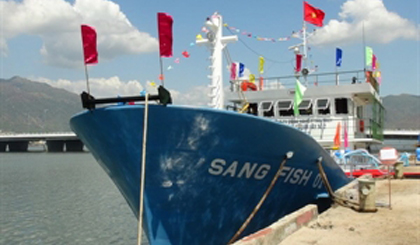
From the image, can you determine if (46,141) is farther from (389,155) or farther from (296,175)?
(296,175)

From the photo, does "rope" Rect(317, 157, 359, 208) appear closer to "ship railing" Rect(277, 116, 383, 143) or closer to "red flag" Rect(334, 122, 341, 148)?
"red flag" Rect(334, 122, 341, 148)

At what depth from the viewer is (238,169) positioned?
713 centimetres

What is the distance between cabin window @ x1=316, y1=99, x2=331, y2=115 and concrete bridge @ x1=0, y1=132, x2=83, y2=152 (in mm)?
76806

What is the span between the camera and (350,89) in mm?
14727

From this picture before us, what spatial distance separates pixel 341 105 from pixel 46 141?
3525 inches

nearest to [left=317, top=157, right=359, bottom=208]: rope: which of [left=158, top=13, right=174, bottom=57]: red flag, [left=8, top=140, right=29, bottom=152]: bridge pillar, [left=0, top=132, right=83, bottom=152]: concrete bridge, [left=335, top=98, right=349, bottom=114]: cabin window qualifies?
[left=158, top=13, right=174, bottom=57]: red flag

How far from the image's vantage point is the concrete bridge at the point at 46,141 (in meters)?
88.1

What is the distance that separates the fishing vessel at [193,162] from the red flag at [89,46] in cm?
61

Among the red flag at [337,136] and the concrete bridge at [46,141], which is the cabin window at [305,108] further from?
the concrete bridge at [46,141]

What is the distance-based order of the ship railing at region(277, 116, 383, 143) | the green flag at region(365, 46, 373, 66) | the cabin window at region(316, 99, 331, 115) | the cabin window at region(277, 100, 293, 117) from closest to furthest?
1. the ship railing at region(277, 116, 383, 143)
2. the cabin window at region(316, 99, 331, 115)
3. the cabin window at region(277, 100, 293, 117)
4. the green flag at region(365, 46, 373, 66)

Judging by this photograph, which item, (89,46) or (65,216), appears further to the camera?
(65,216)

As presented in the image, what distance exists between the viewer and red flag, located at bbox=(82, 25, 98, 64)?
21.0 ft

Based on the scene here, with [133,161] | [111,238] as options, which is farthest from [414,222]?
[111,238]

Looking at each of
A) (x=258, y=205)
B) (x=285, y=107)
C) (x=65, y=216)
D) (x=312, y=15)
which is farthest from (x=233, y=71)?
(x=65, y=216)
